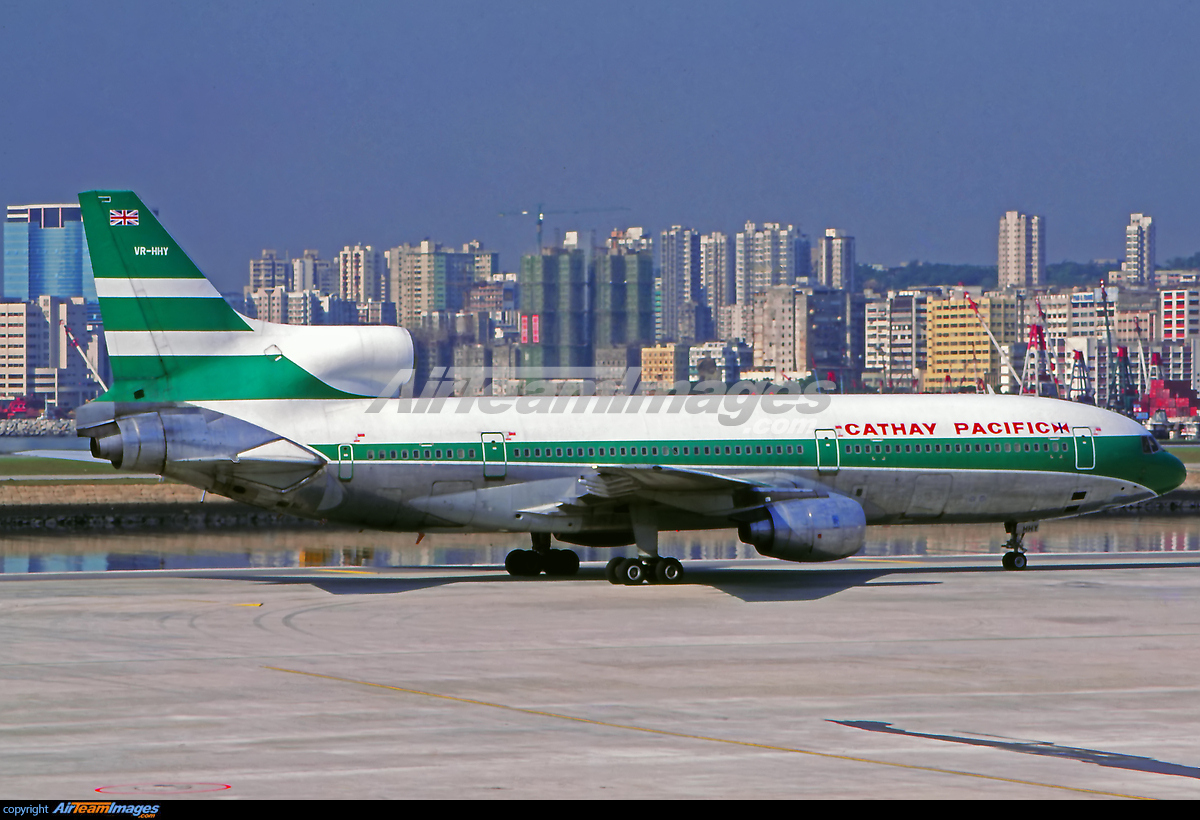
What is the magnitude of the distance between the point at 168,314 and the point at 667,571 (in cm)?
1224

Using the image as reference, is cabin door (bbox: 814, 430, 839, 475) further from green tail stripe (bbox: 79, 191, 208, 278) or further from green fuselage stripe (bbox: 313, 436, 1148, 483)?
green tail stripe (bbox: 79, 191, 208, 278)

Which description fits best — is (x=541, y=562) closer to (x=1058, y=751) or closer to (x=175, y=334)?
(x=175, y=334)

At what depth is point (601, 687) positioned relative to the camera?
20906 mm

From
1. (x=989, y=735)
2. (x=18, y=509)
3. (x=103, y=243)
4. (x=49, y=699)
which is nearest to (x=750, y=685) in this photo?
(x=989, y=735)

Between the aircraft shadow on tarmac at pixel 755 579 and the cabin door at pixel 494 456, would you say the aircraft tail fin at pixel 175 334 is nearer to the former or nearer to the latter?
the cabin door at pixel 494 456

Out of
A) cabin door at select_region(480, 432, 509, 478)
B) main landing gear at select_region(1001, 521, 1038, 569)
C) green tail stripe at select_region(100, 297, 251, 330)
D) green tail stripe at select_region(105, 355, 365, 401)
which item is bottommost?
main landing gear at select_region(1001, 521, 1038, 569)

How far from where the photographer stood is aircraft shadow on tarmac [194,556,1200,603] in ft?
109

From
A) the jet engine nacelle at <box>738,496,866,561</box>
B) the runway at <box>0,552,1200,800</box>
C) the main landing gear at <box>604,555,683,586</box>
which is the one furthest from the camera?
the main landing gear at <box>604,555,683,586</box>

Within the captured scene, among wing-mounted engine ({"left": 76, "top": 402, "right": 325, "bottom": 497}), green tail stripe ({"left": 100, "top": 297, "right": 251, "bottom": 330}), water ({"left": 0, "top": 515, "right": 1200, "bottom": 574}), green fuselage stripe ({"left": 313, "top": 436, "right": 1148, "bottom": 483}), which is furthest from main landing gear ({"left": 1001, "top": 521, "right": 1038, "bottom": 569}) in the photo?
green tail stripe ({"left": 100, "top": 297, "right": 251, "bottom": 330})

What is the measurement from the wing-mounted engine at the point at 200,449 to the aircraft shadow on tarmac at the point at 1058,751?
684 inches

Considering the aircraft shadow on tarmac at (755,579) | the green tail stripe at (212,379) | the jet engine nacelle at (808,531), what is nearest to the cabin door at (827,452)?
the jet engine nacelle at (808,531)

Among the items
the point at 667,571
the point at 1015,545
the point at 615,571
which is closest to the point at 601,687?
the point at 615,571

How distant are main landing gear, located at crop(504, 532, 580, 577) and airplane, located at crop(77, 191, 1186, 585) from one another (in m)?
0.05

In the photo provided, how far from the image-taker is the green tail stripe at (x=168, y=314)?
103 feet
